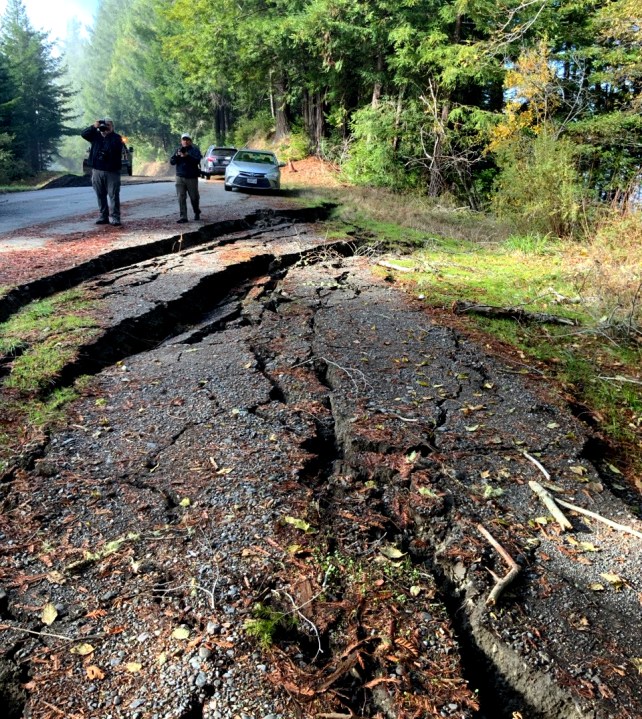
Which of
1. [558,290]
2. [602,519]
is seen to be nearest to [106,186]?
[558,290]

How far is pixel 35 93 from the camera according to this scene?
128ft

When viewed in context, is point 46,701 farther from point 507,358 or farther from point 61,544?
point 507,358

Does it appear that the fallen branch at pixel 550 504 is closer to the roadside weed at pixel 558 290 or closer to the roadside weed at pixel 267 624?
the roadside weed at pixel 558 290

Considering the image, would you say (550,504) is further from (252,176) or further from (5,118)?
(5,118)

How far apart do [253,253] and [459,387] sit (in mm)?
4756

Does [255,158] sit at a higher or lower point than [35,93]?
lower

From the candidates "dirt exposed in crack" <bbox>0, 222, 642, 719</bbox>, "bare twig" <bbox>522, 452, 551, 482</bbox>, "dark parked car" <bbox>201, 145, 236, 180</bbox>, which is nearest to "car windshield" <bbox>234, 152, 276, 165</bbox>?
"dark parked car" <bbox>201, 145, 236, 180</bbox>

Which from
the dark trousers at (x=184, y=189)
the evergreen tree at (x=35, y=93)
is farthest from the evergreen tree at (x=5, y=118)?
the dark trousers at (x=184, y=189)

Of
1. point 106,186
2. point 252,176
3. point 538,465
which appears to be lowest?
point 538,465

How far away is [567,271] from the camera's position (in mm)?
7840

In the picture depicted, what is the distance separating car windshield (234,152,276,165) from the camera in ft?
54.9

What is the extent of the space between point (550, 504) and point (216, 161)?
77.4ft

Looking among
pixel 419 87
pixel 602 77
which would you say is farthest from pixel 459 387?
pixel 419 87

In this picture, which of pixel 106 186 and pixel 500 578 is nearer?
pixel 500 578
